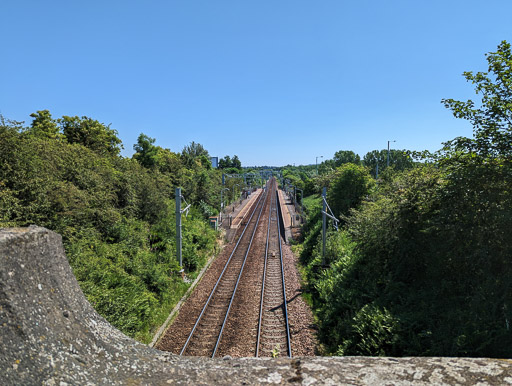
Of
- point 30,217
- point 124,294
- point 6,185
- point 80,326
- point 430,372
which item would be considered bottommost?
point 124,294

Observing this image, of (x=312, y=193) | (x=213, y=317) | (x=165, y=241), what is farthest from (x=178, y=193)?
(x=312, y=193)

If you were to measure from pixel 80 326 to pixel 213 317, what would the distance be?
34.5ft

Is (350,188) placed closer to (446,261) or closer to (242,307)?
(242,307)

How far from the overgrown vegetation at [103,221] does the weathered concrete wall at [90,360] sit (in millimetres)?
7307

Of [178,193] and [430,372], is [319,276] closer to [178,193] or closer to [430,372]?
[178,193]

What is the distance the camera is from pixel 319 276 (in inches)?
610

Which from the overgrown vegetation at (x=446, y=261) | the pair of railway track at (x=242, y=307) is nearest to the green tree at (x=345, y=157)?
the pair of railway track at (x=242, y=307)

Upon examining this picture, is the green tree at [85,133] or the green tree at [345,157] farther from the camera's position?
the green tree at [345,157]

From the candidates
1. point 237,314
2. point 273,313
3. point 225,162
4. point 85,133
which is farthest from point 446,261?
point 225,162

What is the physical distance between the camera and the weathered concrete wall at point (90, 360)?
2248 mm

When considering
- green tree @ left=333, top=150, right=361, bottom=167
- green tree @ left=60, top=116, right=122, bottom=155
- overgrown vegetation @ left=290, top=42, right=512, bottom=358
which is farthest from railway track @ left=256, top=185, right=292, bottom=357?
green tree @ left=333, top=150, right=361, bottom=167

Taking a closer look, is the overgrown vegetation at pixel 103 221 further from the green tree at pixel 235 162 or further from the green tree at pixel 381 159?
the green tree at pixel 235 162

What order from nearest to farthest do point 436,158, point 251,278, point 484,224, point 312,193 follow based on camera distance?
point 484,224 → point 436,158 → point 251,278 → point 312,193

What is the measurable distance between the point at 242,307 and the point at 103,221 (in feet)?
25.7
